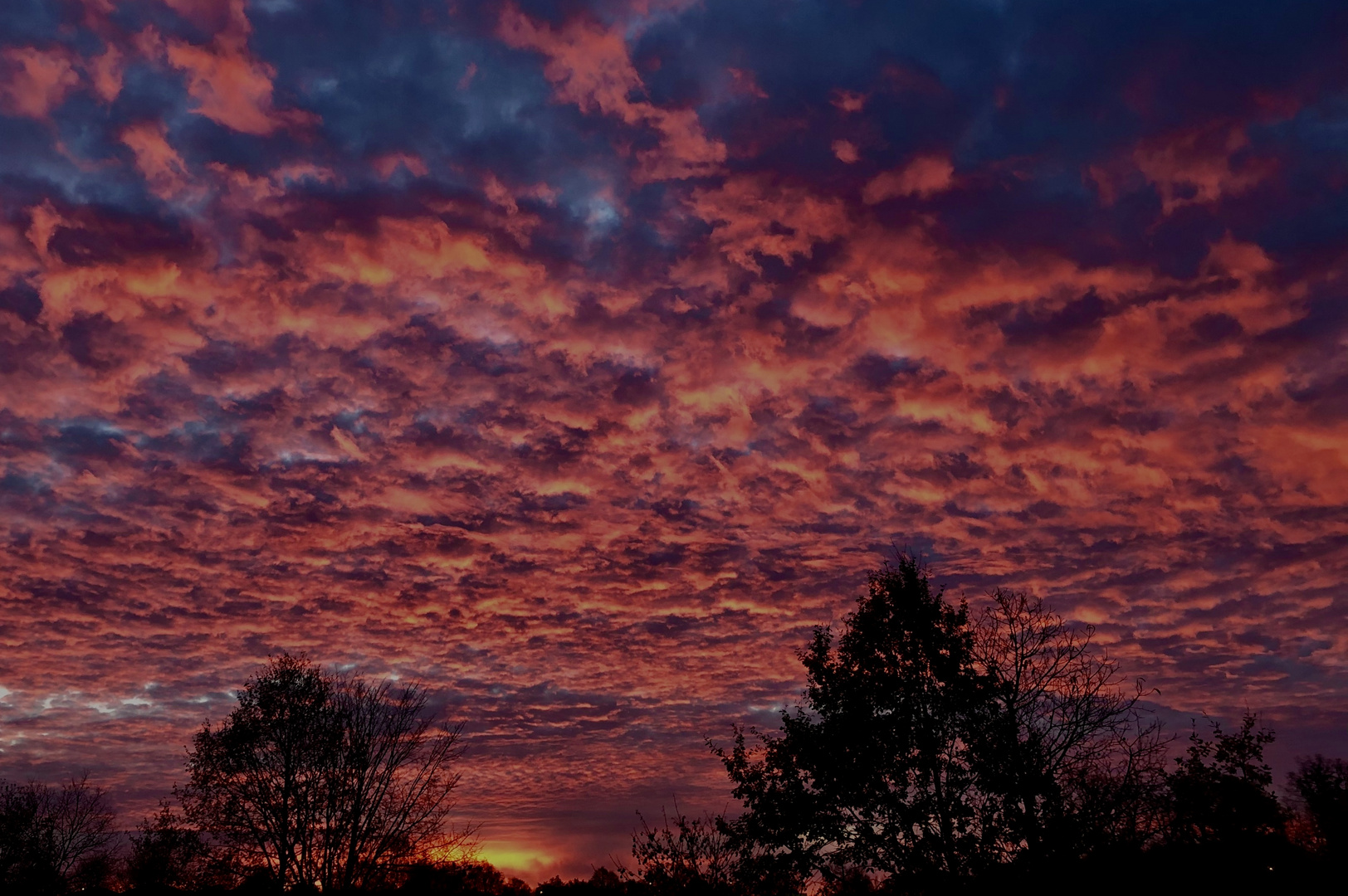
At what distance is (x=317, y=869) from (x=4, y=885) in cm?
5320

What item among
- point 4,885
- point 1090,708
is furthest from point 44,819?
point 1090,708

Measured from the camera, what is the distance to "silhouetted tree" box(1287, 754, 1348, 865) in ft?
266

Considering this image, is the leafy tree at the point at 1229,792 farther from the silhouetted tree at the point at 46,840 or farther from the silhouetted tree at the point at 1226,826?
the silhouetted tree at the point at 46,840

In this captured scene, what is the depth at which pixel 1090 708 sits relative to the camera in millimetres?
31359

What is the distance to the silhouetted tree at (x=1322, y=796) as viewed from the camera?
81.1 meters

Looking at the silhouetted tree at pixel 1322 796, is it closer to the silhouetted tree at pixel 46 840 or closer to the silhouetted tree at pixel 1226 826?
the silhouetted tree at pixel 1226 826

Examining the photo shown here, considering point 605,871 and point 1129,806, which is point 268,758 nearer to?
point 605,871

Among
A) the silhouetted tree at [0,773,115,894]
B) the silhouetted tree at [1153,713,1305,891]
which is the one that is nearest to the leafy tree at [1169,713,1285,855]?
the silhouetted tree at [1153,713,1305,891]

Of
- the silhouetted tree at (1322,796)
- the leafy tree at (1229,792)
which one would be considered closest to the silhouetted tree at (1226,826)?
the leafy tree at (1229,792)

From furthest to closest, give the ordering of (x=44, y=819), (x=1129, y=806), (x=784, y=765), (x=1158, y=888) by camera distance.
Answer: (x=44, y=819)
(x=784, y=765)
(x=1129, y=806)
(x=1158, y=888)

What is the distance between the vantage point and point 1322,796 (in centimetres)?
8794

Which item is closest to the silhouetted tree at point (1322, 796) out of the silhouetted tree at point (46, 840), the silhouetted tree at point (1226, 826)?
the silhouetted tree at point (1226, 826)

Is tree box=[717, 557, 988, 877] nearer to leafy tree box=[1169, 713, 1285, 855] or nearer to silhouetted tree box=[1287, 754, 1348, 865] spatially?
leafy tree box=[1169, 713, 1285, 855]

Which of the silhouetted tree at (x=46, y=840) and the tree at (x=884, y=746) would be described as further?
the silhouetted tree at (x=46, y=840)
